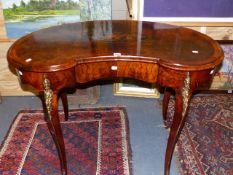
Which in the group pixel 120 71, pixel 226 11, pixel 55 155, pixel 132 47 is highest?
pixel 226 11

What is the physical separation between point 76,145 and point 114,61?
810 millimetres

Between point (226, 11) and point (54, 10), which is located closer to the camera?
point (226, 11)

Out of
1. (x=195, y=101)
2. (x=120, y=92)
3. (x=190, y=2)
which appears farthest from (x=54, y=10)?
(x=195, y=101)

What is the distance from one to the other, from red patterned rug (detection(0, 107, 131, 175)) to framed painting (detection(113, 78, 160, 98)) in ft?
0.69

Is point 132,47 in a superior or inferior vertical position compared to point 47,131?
superior

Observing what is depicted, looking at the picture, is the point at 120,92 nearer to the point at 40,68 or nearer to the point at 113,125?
the point at 113,125

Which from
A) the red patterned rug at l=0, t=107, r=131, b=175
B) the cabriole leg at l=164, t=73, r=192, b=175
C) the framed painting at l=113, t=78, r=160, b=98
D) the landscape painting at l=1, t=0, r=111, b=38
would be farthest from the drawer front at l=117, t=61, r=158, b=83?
the framed painting at l=113, t=78, r=160, b=98

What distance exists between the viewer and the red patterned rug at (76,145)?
5.71 feet

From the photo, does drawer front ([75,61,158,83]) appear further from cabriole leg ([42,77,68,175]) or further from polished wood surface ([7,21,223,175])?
cabriole leg ([42,77,68,175])

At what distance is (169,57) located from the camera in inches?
53.3

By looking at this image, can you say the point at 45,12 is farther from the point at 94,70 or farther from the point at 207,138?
the point at 207,138

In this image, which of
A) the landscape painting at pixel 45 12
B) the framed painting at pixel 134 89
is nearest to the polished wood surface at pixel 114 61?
the landscape painting at pixel 45 12

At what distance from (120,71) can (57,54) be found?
33 centimetres

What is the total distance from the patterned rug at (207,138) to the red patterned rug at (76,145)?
405 mm
